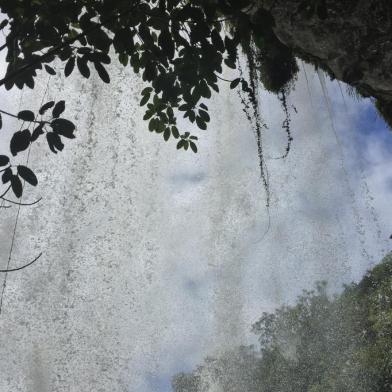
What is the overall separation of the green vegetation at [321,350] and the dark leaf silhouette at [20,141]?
19.2 metres

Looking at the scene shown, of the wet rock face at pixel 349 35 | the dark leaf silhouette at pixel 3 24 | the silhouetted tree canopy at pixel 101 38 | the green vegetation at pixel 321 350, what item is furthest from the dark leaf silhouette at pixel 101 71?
the green vegetation at pixel 321 350

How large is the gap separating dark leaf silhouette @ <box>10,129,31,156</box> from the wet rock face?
1550 millimetres

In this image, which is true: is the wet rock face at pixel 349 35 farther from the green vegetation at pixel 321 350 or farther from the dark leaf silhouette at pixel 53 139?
the green vegetation at pixel 321 350

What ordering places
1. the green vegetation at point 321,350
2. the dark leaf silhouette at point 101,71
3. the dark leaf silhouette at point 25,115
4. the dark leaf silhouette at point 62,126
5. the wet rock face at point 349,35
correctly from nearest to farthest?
the dark leaf silhouette at point 25,115 < the dark leaf silhouette at point 62,126 < the dark leaf silhouette at point 101,71 < the wet rock face at point 349,35 < the green vegetation at point 321,350

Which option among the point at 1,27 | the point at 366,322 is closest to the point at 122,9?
the point at 1,27

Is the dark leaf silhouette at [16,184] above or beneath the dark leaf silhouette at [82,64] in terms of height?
beneath

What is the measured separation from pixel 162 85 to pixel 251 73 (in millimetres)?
2884

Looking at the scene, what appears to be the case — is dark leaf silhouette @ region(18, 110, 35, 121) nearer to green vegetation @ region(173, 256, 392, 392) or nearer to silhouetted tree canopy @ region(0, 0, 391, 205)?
silhouetted tree canopy @ region(0, 0, 391, 205)

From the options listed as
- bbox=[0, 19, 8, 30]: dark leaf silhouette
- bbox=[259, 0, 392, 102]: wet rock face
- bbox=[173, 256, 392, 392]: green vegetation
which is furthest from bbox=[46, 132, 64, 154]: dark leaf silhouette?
bbox=[173, 256, 392, 392]: green vegetation

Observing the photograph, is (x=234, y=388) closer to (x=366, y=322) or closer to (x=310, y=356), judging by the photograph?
(x=310, y=356)

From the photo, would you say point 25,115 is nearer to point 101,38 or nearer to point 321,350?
point 101,38

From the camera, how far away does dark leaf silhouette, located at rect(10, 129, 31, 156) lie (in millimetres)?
2209

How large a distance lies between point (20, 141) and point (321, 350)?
83.9ft

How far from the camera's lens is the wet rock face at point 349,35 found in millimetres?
2613
